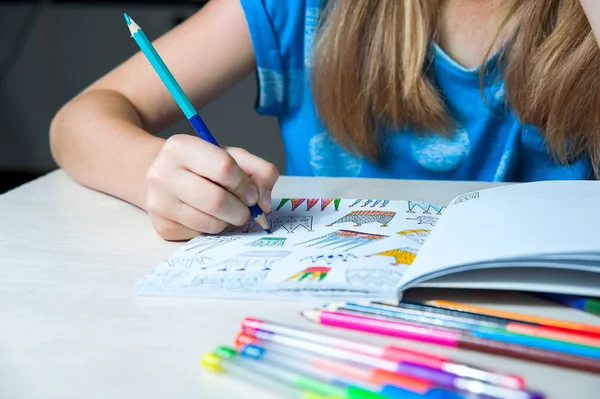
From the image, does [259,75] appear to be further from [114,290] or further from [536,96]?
[114,290]

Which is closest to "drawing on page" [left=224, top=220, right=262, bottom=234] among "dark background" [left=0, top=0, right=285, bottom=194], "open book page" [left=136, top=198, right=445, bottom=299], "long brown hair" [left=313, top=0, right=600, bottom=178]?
"open book page" [left=136, top=198, right=445, bottom=299]

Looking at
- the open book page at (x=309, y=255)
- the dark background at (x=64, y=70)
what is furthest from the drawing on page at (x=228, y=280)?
the dark background at (x=64, y=70)

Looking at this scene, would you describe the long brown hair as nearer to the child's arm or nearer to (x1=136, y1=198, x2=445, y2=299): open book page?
the child's arm

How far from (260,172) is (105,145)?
240 millimetres

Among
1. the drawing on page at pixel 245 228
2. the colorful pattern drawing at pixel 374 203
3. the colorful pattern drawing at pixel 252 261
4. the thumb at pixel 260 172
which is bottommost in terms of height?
the colorful pattern drawing at pixel 252 261

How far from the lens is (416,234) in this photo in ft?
1.62

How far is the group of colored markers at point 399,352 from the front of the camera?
0.30 meters

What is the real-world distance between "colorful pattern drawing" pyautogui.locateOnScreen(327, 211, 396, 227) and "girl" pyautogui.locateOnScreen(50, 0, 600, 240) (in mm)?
203

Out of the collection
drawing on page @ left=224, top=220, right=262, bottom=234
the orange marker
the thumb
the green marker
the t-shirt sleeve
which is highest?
the t-shirt sleeve

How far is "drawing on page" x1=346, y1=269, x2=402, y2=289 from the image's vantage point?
0.40 metres

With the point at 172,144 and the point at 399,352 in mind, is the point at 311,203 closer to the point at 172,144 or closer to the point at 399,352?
the point at 172,144

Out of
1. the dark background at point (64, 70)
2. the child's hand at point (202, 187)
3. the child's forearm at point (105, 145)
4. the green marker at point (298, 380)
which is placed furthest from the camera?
the dark background at point (64, 70)

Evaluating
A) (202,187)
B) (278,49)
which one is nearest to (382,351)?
(202,187)

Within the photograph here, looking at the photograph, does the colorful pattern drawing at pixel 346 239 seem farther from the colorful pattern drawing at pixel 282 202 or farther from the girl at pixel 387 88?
the girl at pixel 387 88
